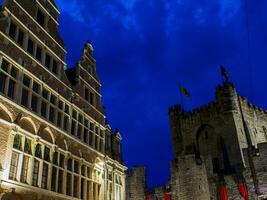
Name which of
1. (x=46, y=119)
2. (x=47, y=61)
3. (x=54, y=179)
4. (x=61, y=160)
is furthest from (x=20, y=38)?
(x=54, y=179)

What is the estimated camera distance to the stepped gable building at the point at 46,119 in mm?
12578

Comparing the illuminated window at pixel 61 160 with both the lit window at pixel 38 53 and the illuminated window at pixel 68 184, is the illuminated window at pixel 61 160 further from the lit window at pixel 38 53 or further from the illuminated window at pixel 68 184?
the lit window at pixel 38 53

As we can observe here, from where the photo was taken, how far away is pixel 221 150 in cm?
3784

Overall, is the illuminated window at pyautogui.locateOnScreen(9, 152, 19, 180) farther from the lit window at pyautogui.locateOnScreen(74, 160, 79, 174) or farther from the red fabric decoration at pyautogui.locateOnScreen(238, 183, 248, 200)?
the red fabric decoration at pyautogui.locateOnScreen(238, 183, 248, 200)

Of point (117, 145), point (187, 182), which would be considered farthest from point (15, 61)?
point (187, 182)

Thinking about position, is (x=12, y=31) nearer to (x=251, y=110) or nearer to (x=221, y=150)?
(x=221, y=150)

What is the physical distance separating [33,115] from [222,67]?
30969 millimetres

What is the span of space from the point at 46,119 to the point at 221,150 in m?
27.5

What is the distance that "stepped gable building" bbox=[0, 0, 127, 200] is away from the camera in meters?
12.6

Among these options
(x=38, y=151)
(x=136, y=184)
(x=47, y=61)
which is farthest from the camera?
(x=136, y=184)

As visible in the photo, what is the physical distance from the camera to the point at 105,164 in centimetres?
1952

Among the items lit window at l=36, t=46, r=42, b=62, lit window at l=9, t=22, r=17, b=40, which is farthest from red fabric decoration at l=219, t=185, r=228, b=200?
lit window at l=9, t=22, r=17, b=40

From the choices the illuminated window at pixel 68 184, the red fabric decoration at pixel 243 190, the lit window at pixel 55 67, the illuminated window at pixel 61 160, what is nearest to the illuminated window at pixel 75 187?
the illuminated window at pixel 68 184

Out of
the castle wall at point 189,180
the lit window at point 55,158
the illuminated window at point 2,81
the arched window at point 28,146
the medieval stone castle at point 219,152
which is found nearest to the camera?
the illuminated window at point 2,81
